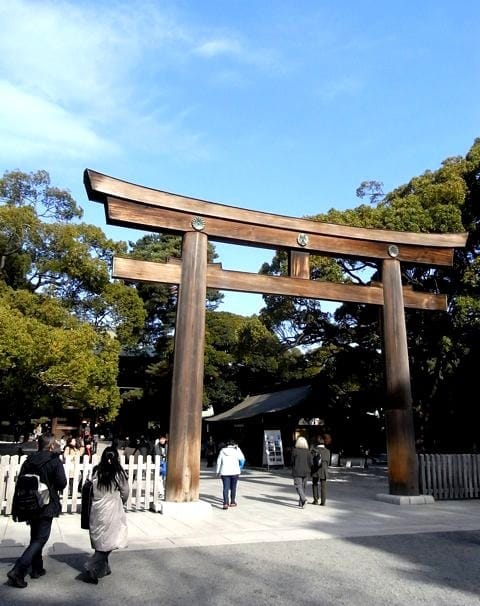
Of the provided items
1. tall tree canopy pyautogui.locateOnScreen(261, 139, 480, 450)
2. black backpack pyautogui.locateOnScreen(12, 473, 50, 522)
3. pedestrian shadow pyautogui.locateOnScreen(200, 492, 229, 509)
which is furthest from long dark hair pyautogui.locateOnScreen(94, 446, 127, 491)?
tall tree canopy pyautogui.locateOnScreen(261, 139, 480, 450)

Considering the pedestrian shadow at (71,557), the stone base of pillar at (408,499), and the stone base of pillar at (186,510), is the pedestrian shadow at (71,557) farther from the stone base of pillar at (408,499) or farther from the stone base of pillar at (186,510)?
the stone base of pillar at (408,499)

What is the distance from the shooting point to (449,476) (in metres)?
12.5

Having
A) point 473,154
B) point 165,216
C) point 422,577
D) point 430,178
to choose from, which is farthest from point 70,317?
point 422,577

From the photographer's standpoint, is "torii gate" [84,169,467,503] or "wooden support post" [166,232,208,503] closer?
"wooden support post" [166,232,208,503]

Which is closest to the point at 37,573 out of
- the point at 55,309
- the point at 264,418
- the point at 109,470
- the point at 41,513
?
the point at 41,513

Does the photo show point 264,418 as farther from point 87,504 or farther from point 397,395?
point 87,504

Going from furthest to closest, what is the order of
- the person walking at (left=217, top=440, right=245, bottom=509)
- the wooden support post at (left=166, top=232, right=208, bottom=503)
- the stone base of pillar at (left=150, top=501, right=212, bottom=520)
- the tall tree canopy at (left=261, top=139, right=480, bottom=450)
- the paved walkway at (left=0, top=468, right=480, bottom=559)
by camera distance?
the tall tree canopy at (left=261, top=139, right=480, bottom=450) < the person walking at (left=217, top=440, right=245, bottom=509) < the wooden support post at (left=166, top=232, right=208, bottom=503) < the stone base of pillar at (left=150, top=501, right=212, bottom=520) < the paved walkway at (left=0, top=468, right=480, bottom=559)

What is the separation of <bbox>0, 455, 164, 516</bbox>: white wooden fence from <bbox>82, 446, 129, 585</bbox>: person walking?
4.19m

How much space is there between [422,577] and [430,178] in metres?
16.3

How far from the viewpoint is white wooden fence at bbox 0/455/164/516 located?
9.41 meters

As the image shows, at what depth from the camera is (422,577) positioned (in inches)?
221

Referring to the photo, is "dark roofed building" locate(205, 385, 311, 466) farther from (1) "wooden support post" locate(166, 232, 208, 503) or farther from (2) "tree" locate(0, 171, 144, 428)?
(1) "wooden support post" locate(166, 232, 208, 503)

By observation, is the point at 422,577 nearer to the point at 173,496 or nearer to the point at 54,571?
the point at 54,571

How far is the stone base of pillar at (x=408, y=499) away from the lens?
37.2ft
